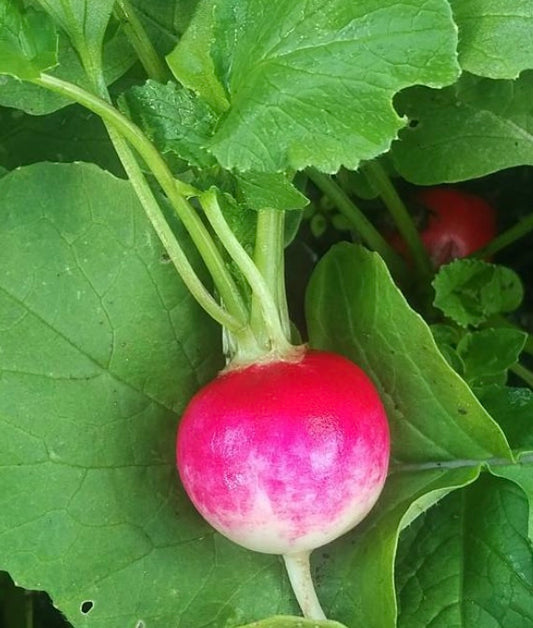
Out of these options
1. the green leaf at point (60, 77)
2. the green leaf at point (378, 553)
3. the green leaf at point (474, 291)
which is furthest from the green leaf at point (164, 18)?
the green leaf at point (378, 553)

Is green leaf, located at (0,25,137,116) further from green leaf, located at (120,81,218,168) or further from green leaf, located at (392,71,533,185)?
green leaf, located at (392,71,533,185)

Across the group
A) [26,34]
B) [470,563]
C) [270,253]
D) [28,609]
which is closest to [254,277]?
[270,253]

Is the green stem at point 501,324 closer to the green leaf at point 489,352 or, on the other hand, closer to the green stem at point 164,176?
the green leaf at point 489,352

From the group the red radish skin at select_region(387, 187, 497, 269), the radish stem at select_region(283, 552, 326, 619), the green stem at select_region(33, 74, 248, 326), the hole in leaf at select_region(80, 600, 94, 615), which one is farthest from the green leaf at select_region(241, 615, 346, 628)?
the red radish skin at select_region(387, 187, 497, 269)

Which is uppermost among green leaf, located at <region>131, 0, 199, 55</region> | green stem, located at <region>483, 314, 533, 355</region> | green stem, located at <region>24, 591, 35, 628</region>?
green leaf, located at <region>131, 0, 199, 55</region>

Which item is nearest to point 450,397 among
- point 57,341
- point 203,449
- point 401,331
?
point 401,331

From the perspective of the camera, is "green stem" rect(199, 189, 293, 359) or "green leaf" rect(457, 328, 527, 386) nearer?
"green stem" rect(199, 189, 293, 359)
